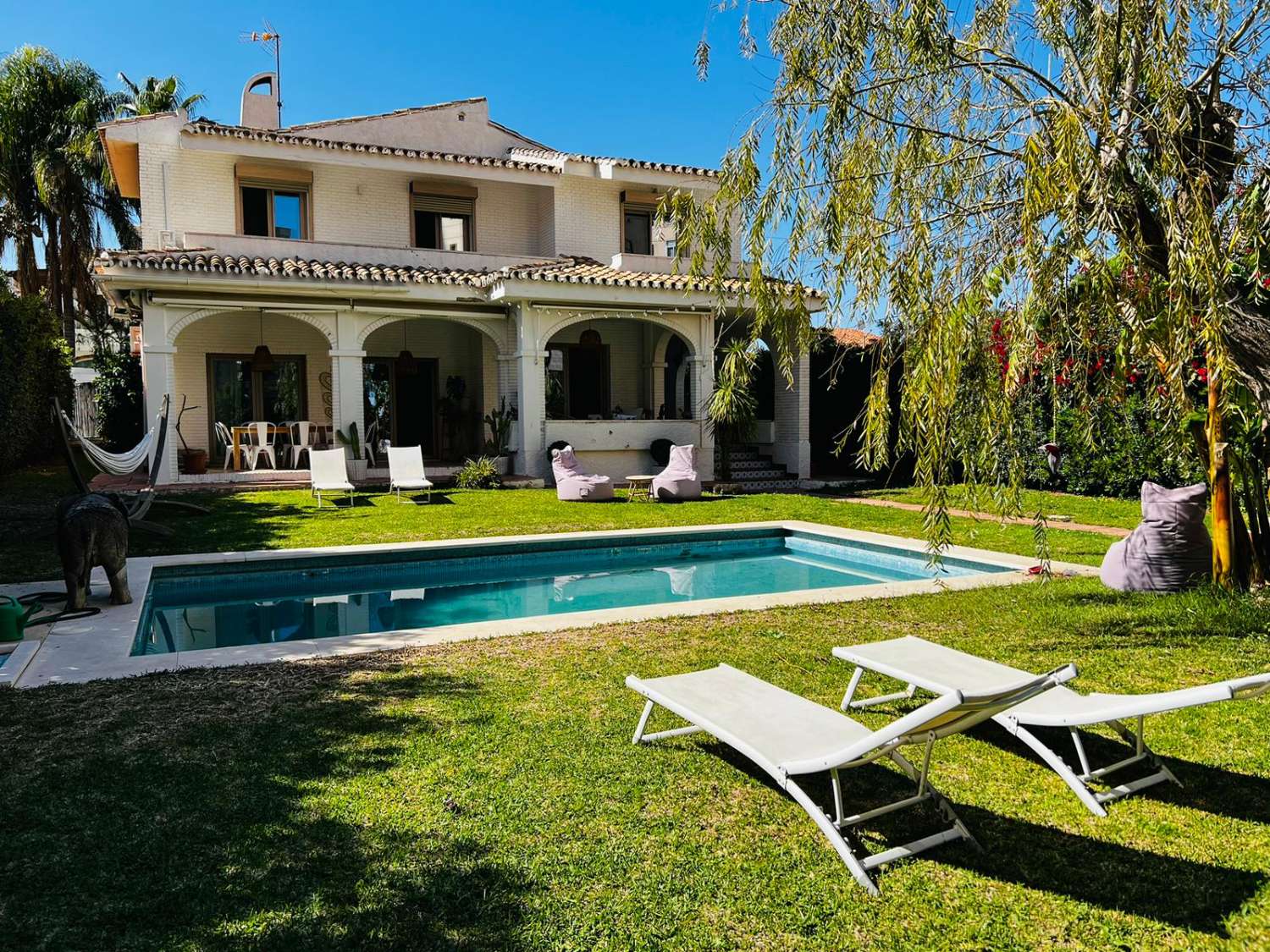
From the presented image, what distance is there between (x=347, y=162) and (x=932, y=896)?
19.3 metres

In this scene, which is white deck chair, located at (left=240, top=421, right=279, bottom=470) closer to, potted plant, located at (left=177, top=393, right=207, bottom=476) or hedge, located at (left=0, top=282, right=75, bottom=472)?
potted plant, located at (left=177, top=393, right=207, bottom=476)

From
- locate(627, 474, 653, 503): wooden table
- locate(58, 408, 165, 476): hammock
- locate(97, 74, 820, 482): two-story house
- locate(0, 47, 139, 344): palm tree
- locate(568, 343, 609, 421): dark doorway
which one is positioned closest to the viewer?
locate(58, 408, 165, 476): hammock

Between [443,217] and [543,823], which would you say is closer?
[543,823]

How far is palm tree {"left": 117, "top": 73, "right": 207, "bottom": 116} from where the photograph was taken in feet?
98.5

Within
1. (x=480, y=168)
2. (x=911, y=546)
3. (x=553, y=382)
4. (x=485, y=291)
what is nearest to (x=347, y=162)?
(x=480, y=168)

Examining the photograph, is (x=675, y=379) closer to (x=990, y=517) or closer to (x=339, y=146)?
(x=339, y=146)

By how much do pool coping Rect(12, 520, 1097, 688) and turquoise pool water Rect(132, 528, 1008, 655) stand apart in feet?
0.51

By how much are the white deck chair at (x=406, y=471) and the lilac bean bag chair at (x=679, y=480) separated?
4.09 metres

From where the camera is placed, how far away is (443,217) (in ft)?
69.2

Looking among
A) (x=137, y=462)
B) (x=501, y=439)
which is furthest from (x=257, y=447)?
(x=137, y=462)

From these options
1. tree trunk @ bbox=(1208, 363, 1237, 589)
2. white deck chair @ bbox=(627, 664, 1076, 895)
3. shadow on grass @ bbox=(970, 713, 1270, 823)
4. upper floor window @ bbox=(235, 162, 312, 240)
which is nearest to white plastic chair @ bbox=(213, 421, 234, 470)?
upper floor window @ bbox=(235, 162, 312, 240)

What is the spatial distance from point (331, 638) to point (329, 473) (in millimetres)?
8905

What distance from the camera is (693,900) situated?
297cm

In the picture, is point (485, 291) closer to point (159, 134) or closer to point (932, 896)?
point (159, 134)
